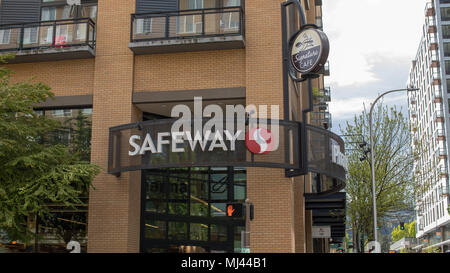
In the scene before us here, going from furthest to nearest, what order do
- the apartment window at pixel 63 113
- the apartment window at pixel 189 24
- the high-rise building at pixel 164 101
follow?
the apartment window at pixel 63 113 → the apartment window at pixel 189 24 → the high-rise building at pixel 164 101

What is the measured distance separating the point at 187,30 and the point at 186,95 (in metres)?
2.28

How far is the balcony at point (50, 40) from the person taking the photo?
17812 mm

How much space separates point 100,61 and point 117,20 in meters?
1.61

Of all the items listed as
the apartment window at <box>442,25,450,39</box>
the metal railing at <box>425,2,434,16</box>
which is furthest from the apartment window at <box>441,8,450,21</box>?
the metal railing at <box>425,2,434,16</box>

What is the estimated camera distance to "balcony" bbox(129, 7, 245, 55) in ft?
55.6

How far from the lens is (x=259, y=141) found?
49.5 ft

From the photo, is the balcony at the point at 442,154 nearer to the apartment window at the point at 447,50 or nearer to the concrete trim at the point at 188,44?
the apartment window at the point at 447,50

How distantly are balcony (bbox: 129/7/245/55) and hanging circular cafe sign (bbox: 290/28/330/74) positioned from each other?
74.5 inches

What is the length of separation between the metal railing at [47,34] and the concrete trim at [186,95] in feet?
9.00

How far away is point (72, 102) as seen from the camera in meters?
17.9

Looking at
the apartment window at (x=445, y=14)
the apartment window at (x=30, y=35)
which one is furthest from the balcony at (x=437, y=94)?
the apartment window at (x=30, y=35)
